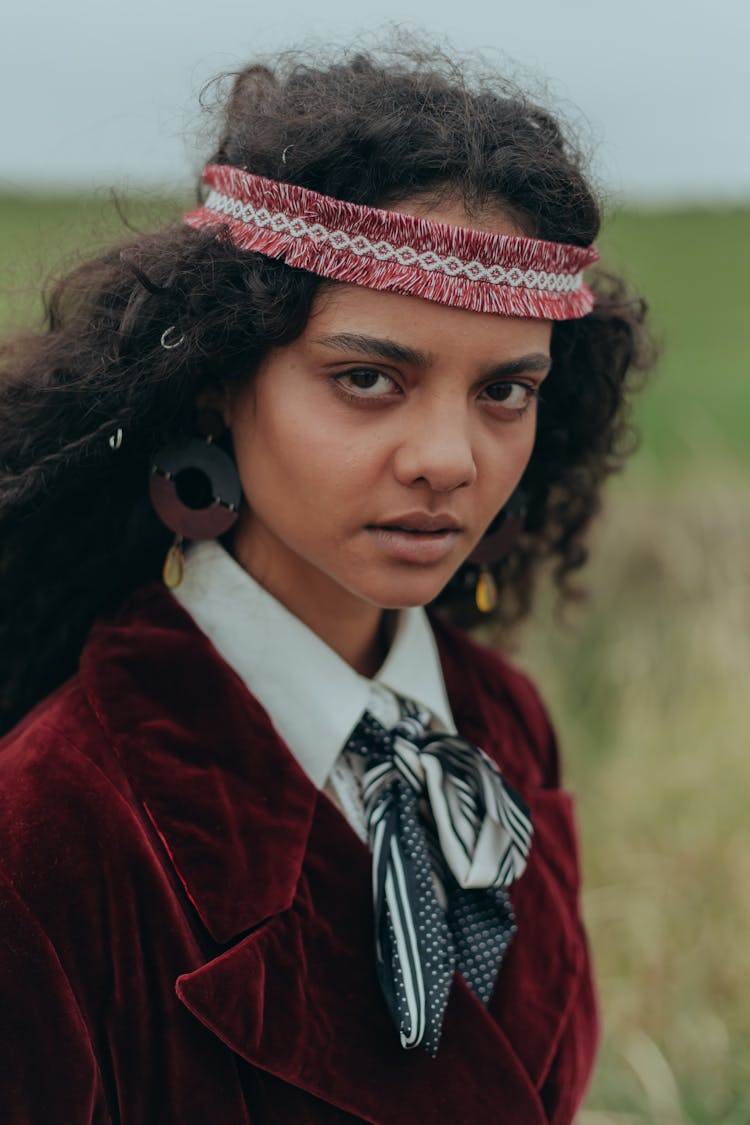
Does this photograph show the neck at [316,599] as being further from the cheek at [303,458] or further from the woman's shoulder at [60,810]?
the woman's shoulder at [60,810]

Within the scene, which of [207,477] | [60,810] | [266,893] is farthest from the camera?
[207,477]

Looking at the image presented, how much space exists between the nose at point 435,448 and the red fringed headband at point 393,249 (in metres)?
0.16

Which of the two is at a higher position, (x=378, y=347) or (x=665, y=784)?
(x=378, y=347)

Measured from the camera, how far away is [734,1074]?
3287mm

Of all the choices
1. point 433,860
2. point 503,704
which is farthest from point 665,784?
point 433,860

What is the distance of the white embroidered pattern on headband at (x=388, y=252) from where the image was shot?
5.86ft

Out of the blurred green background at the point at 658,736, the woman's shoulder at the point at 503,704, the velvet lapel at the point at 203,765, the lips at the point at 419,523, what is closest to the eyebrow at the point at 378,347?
the lips at the point at 419,523

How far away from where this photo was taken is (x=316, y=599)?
209 centimetres

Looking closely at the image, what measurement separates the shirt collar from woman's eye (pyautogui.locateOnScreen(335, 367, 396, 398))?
381 mm

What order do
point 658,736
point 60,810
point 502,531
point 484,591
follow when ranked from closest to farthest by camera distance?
point 60,810
point 502,531
point 484,591
point 658,736

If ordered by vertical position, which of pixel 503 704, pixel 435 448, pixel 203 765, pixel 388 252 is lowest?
pixel 203 765

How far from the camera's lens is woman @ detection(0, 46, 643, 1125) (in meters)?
1.73

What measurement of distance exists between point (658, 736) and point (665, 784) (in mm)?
366

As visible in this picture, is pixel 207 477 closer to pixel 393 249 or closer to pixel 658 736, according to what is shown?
pixel 393 249
